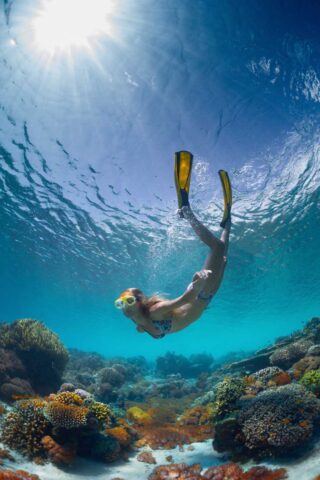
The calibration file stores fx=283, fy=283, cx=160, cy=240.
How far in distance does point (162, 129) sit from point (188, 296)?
10.2m

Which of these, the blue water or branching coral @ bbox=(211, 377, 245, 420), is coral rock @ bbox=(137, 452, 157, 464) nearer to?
branching coral @ bbox=(211, 377, 245, 420)

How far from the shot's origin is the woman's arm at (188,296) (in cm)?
550

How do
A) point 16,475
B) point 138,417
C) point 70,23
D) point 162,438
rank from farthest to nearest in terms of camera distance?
1. point 138,417
2. point 70,23
3. point 162,438
4. point 16,475

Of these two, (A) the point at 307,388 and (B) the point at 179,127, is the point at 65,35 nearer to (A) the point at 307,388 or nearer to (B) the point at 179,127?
(B) the point at 179,127

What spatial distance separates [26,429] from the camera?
19.9ft

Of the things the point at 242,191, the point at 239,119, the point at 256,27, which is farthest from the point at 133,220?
the point at 256,27

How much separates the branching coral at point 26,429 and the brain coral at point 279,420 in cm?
438

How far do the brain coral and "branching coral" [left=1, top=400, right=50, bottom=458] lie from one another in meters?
4.38

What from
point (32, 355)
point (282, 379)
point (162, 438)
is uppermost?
point (32, 355)

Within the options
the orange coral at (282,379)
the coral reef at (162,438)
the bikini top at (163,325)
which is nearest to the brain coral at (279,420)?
the orange coral at (282,379)

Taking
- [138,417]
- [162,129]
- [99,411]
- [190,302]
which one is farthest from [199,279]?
[162,129]

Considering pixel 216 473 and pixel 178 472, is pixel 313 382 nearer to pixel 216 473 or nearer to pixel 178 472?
pixel 216 473

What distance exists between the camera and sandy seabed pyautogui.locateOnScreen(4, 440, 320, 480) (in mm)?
4996

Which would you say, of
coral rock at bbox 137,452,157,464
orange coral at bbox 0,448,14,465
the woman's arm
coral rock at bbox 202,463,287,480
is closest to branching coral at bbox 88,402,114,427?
coral rock at bbox 137,452,157,464
